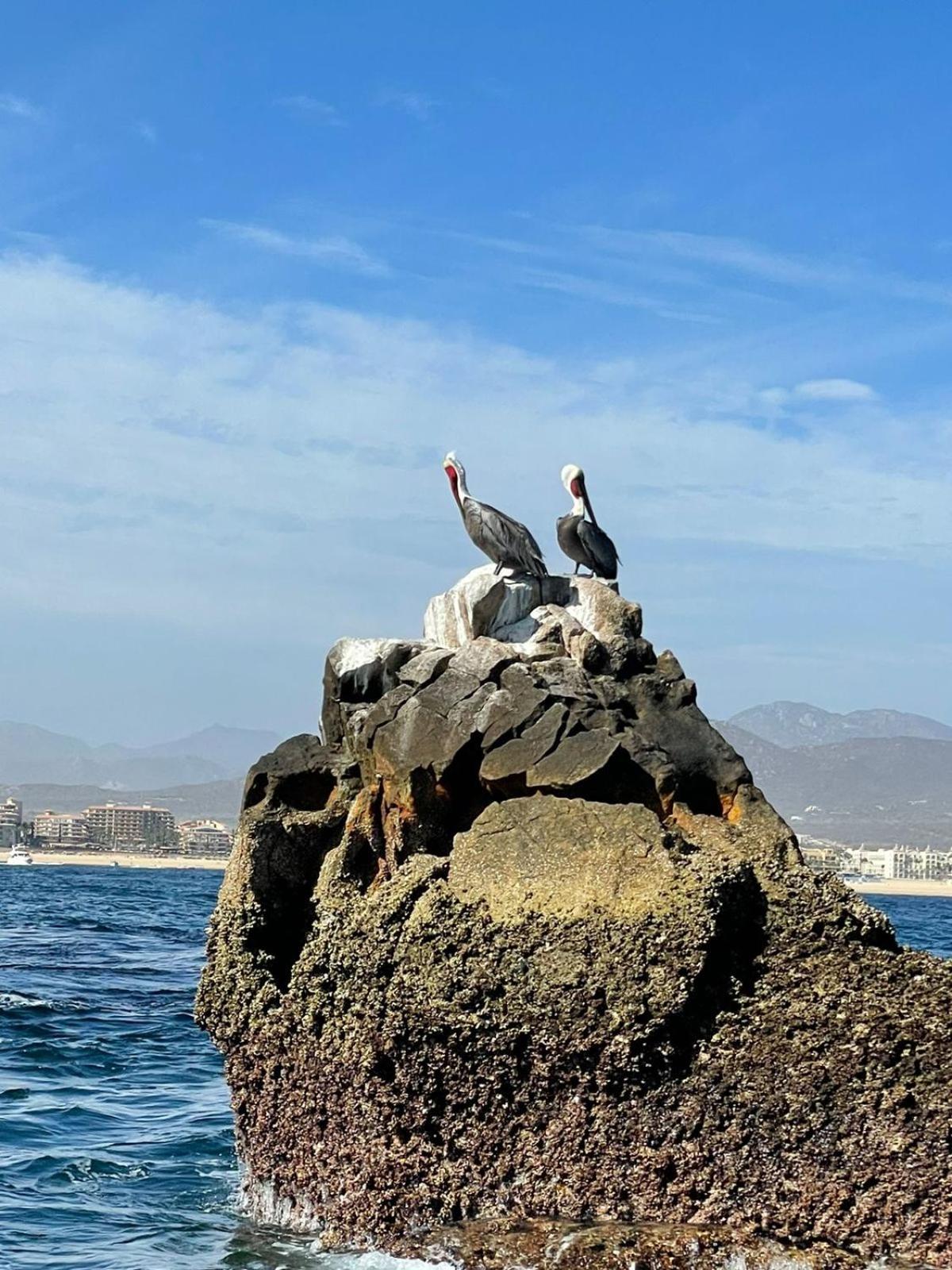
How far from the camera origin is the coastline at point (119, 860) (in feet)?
586

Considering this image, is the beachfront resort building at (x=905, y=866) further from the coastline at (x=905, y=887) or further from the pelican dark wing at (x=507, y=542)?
the pelican dark wing at (x=507, y=542)

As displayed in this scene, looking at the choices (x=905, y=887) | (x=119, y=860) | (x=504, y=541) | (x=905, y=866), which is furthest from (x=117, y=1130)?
(x=119, y=860)

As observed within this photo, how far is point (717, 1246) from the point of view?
10656 mm

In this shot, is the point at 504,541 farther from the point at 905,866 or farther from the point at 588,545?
the point at 905,866

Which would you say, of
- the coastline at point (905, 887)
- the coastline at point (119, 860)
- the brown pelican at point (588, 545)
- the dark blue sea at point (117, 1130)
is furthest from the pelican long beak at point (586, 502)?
the coastline at point (119, 860)

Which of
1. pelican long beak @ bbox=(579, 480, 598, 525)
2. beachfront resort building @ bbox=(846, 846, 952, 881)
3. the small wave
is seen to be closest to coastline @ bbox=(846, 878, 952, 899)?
beachfront resort building @ bbox=(846, 846, 952, 881)

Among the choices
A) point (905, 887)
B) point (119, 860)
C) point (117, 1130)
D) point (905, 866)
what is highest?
point (905, 866)

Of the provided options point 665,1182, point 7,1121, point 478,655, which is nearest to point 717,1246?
point 665,1182

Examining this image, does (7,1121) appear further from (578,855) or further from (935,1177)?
(935,1177)

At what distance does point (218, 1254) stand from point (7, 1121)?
19.6 ft

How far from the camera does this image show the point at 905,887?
16612 centimetres

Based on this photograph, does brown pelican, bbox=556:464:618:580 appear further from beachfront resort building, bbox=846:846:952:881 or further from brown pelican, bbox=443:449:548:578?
beachfront resort building, bbox=846:846:952:881

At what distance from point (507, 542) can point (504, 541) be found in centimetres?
3

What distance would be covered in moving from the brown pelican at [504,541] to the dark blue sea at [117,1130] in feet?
19.6
